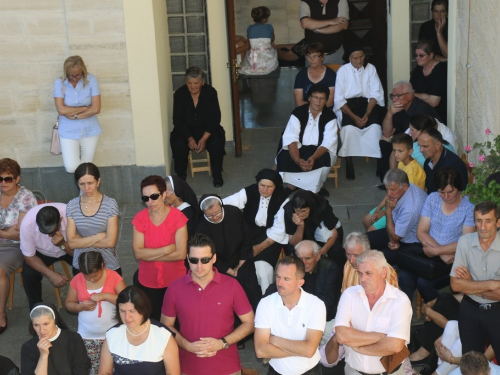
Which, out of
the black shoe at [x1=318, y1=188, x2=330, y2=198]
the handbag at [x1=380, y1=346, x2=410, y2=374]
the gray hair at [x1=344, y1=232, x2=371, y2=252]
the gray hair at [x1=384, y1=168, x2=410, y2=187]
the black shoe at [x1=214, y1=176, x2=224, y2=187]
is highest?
the gray hair at [x1=384, y1=168, x2=410, y2=187]

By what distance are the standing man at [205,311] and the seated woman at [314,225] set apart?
1919 mm

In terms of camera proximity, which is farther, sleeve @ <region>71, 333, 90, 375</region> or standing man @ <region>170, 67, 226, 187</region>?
standing man @ <region>170, 67, 226, 187</region>

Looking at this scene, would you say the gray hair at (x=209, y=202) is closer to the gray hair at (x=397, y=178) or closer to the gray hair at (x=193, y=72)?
the gray hair at (x=397, y=178)

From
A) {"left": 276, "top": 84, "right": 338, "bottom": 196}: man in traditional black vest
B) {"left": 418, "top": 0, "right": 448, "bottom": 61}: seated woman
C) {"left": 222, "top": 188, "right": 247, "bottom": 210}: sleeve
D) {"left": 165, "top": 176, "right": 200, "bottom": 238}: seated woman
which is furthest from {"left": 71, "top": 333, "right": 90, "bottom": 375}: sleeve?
{"left": 418, "top": 0, "right": 448, "bottom": 61}: seated woman

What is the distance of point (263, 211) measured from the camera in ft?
29.2

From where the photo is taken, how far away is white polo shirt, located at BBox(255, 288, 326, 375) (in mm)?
6324

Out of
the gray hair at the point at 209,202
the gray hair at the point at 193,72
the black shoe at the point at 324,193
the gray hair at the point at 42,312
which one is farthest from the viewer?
the gray hair at the point at 193,72

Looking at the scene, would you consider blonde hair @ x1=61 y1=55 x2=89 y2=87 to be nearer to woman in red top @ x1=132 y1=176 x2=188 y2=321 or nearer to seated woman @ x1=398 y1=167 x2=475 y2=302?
woman in red top @ x1=132 y1=176 x2=188 y2=321

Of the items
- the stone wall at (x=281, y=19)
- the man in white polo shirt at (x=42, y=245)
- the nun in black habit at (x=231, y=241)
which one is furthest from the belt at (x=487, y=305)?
the stone wall at (x=281, y=19)

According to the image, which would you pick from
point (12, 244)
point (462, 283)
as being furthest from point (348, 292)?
point (12, 244)

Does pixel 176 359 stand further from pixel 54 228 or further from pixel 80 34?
pixel 80 34

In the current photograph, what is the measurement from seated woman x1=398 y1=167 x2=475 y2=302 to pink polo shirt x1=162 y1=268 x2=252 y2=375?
83.3 inches

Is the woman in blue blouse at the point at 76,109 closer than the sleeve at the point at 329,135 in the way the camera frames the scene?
Yes

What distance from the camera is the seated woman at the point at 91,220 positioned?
8.18m
